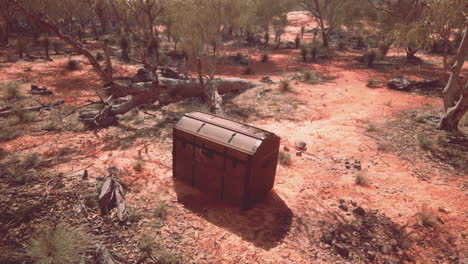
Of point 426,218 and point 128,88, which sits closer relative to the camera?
point 426,218

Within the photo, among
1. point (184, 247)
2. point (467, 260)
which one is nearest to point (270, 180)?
point (184, 247)

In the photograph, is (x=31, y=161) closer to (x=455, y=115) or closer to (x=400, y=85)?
(x=455, y=115)

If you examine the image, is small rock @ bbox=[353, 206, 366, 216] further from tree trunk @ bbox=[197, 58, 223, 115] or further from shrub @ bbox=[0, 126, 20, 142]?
shrub @ bbox=[0, 126, 20, 142]

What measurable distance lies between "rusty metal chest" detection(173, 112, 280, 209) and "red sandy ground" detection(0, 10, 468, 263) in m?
0.36

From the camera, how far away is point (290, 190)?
6301 millimetres

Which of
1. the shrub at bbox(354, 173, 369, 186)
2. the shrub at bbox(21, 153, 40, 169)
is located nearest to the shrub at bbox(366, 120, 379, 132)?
the shrub at bbox(354, 173, 369, 186)

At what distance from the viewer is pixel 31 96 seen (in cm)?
1182

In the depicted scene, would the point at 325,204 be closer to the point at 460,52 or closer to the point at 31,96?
the point at 460,52

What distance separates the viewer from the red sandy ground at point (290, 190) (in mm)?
4668

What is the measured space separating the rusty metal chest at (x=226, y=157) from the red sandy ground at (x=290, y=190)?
0.36 metres

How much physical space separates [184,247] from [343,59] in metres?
24.5

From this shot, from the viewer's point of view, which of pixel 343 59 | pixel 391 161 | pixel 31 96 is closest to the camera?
pixel 391 161

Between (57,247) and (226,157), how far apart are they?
9.59 feet

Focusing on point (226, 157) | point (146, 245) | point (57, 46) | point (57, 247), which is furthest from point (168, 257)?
point (57, 46)
